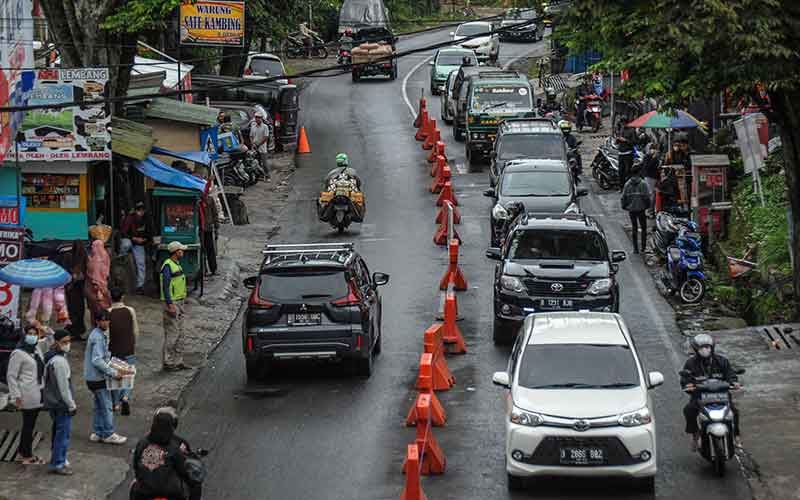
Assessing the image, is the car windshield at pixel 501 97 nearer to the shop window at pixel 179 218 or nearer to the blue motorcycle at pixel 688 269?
the shop window at pixel 179 218

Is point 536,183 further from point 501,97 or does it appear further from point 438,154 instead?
point 501,97

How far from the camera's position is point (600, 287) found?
70.4ft

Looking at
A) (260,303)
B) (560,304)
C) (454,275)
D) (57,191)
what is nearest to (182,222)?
(57,191)

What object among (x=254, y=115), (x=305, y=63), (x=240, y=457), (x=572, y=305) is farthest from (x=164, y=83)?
(x=305, y=63)

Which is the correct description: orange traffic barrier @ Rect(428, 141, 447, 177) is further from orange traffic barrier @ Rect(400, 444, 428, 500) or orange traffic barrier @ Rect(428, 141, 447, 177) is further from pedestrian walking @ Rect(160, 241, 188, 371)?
orange traffic barrier @ Rect(400, 444, 428, 500)

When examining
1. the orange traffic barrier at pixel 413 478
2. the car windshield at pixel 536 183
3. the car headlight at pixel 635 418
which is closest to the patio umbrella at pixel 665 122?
the car windshield at pixel 536 183

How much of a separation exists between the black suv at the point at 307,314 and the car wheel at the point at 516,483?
16.7 feet

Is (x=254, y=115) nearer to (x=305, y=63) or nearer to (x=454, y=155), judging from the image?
(x=454, y=155)

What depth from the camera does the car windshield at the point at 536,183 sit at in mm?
29453

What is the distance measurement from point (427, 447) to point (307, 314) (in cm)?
452

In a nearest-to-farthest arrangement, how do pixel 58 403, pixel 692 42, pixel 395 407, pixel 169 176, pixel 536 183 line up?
pixel 58 403, pixel 692 42, pixel 395 407, pixel 169 176, pixel 536 183

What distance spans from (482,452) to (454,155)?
27.3 m

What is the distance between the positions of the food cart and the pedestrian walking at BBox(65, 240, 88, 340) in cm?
401

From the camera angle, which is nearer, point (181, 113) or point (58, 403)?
point (58, 403)
